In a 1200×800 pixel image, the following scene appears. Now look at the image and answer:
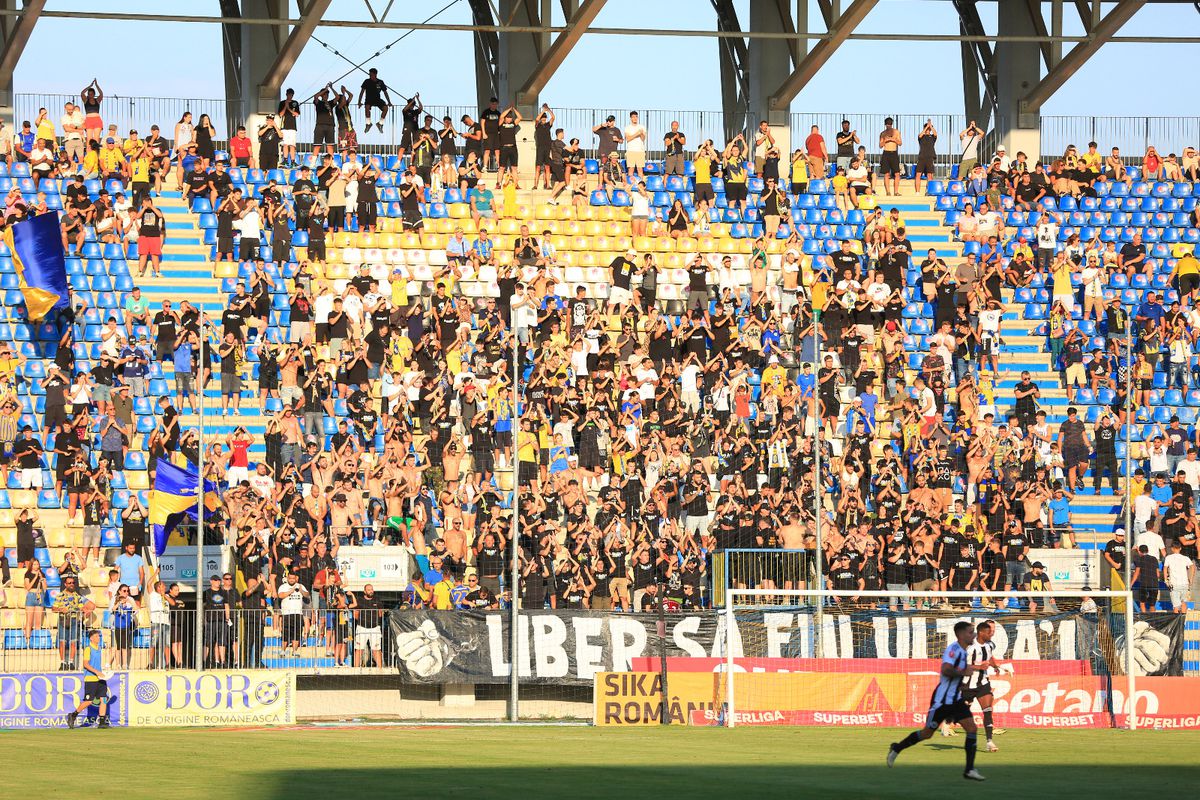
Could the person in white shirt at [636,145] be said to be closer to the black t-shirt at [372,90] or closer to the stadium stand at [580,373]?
the stadium stand at [580,373]

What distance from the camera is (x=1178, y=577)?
3100 cm

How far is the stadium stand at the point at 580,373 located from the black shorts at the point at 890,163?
641 millimetres

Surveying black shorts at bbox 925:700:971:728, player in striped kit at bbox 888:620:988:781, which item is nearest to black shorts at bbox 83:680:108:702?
player in striped kit at bbox 888:620:988:781

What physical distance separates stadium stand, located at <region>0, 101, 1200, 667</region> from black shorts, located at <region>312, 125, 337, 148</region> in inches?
18.3

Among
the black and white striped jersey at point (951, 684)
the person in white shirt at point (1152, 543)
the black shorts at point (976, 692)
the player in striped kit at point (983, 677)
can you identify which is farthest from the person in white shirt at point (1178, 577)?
the black and white striped jersey at point (951, 684)

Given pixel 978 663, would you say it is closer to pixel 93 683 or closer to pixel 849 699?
pixel 849 699

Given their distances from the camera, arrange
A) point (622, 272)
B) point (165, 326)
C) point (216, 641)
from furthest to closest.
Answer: point (622, 272) → point (165, 326) → point (216, 641)

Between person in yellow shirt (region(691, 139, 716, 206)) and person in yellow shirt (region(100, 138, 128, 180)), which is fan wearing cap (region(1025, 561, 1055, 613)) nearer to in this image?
person in yellow shirt (region(691, 139, 716, 206))

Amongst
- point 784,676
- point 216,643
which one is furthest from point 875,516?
point 216,643

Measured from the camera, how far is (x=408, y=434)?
108 ft

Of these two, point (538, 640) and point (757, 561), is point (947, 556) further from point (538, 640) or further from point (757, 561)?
point (538, 640)

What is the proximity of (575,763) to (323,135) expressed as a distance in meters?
21.9

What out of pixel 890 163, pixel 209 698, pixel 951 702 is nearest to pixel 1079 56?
pixel 890 163

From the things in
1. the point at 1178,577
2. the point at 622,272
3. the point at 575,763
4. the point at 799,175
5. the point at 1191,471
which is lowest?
the point at 575,763
